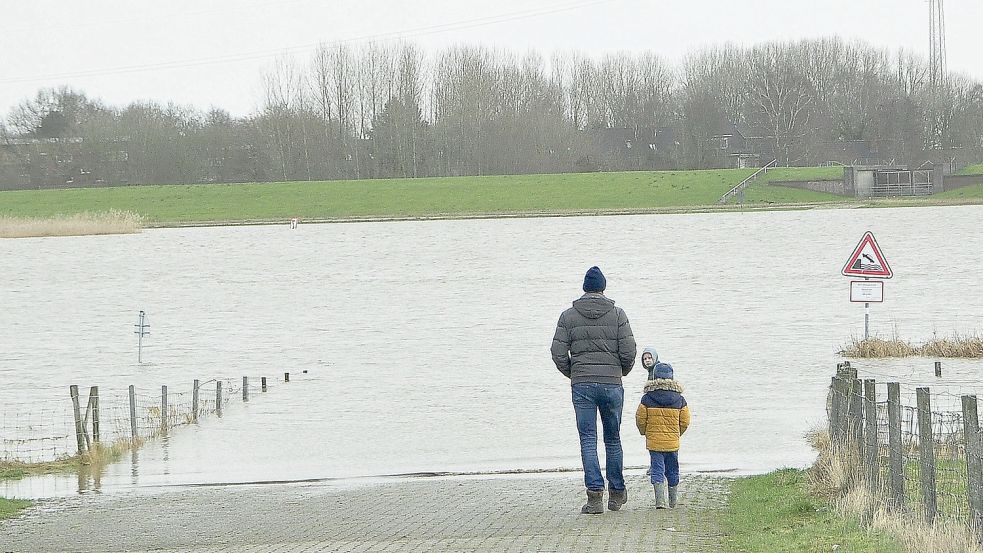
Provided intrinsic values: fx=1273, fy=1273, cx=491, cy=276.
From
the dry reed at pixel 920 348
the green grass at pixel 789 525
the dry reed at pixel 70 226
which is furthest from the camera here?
the dry reed at pixel 70 226

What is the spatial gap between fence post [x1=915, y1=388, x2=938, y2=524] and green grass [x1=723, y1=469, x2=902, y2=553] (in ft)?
1.56

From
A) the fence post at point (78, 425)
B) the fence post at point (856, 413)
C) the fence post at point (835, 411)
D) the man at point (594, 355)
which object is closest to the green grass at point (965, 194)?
the fence post at point (78, 425)

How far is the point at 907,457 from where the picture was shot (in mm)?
11398

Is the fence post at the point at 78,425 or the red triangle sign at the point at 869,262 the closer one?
the fence post at the point at 78,425

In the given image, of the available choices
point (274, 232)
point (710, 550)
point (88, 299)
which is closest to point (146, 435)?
point (710, 550)

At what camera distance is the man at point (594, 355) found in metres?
10.1

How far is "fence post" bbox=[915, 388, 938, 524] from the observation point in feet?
27.4

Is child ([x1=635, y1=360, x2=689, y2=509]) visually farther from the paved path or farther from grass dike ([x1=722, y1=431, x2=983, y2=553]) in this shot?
grass dike ([x1=722, y1=431, x2=983, y2=553])

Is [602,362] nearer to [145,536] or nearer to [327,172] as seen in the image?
[145,536]

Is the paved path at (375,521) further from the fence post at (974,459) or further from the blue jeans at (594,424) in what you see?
the fence post at (974,459)

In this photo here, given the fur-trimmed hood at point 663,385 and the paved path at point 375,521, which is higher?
the fur-trimmed hood at point 663,385

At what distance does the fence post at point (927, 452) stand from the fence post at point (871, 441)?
1.12 metres

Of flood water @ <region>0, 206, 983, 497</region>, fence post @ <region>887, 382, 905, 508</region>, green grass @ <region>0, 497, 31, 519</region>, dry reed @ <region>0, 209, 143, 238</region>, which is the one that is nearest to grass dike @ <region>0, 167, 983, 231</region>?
dry reed @ <region>0, 209, 143, 238</region>

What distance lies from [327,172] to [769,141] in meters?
44.1
